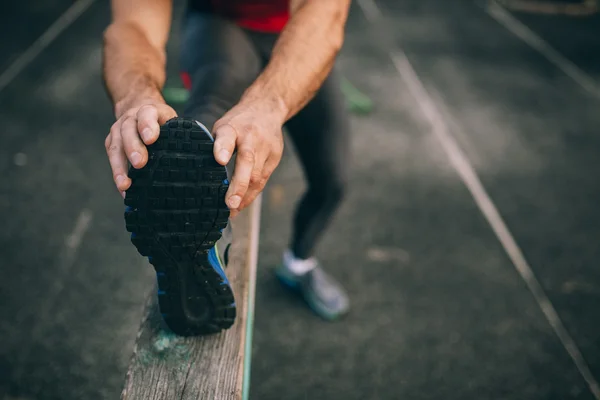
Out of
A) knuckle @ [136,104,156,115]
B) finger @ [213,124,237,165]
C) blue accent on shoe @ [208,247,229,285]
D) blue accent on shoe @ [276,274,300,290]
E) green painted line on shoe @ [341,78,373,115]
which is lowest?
green painted line on shoe @ [341,78,373,115]

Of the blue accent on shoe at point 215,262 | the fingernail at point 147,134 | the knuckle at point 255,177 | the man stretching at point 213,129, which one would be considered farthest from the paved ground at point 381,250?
the fingernail at point 147,134

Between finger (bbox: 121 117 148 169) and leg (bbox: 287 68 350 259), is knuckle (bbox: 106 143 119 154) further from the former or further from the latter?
leg (bbox: 287 68 350 259)

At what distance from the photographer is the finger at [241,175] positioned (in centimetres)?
68

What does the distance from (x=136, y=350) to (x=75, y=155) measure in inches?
66.1

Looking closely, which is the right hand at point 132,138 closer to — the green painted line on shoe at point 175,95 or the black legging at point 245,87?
the black legging at point 245,87

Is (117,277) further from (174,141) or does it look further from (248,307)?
(174,141)

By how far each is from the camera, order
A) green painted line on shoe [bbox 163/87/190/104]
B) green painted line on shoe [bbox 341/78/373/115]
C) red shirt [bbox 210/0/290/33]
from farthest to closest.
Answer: green painted line on shoe [bbox 341/78/373/115]
green painted line on shoe [bbox 163/87/190/104]
red shirt [bbox 210/0/290/33]

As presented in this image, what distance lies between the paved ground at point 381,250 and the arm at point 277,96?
85 centimetres

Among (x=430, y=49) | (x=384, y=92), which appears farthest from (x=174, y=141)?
(x=430, y=49)

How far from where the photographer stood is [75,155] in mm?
2189

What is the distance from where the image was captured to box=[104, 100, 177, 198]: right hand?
2.11ft

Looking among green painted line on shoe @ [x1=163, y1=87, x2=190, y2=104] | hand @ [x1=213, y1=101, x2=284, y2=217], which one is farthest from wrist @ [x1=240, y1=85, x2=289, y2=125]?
green painted line on shoe @ [x1=163, y1=87, x2=190, y2=104]

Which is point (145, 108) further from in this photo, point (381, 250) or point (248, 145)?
point (381, 250)

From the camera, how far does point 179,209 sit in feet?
2.23
